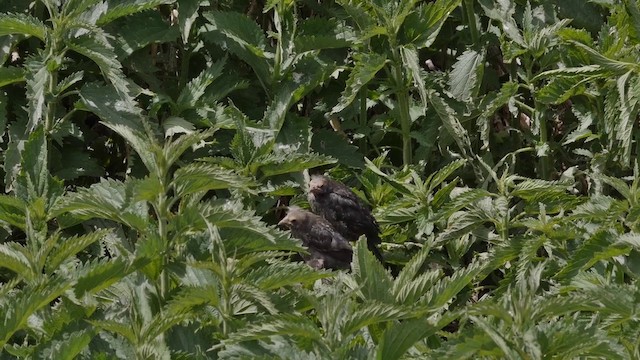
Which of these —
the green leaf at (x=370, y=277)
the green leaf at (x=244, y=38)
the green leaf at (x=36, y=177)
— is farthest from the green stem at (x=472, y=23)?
the green leaf at (x=370, y=277)

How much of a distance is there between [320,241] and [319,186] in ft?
0.81

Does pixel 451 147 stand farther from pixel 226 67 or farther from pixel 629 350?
pixel 629 350

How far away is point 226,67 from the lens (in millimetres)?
5191

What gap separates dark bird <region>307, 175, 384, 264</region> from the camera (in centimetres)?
461

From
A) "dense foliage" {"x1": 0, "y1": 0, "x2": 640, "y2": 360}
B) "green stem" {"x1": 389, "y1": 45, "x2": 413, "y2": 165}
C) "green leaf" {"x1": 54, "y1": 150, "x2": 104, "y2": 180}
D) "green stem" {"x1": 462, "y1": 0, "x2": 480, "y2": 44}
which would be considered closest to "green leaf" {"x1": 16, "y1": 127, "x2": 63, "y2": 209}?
"dense foliage" {"x1": 0, "y1": 0, "x2": 640, "y2": 360}

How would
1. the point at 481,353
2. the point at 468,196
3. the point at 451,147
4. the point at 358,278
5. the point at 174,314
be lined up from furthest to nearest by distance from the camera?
the point at 451,147 < the point at 468,196 < the point at 358,278 < the point at 174,314 < the point at 481,353

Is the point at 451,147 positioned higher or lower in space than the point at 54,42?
lower

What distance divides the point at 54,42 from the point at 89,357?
1976 millimetres

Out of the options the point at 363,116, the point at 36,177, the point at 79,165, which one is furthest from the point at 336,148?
the point at 36,177

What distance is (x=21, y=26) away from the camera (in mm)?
4477

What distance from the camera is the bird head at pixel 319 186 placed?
4.70 metres

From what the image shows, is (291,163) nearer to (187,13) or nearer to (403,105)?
(403,105)

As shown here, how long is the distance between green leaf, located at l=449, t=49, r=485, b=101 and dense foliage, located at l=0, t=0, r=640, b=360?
1 cm

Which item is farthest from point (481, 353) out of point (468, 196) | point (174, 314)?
point (468, 196)
